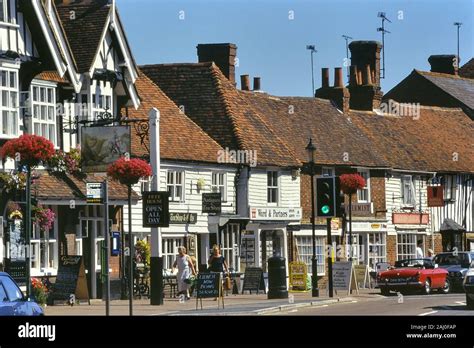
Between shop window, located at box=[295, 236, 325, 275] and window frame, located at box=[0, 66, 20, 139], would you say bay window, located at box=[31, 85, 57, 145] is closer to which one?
window frame, located at box=[0, 66, 20, 139]

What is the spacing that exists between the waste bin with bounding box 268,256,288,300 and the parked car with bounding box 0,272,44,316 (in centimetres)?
2059

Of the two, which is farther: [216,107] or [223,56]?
[223,56]

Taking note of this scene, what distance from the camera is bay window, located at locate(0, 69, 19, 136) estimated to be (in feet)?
113

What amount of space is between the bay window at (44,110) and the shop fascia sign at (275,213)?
13.2 metres

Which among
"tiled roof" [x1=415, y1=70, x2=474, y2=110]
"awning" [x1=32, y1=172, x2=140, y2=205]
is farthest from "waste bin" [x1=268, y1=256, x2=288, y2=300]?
"tiled roof" [x1=415, y1=70, x2=474, y2=110]

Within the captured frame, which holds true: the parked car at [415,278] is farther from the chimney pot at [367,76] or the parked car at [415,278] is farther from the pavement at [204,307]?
the chimney pot at [367,76]

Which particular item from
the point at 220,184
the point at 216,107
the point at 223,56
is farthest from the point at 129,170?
the point at 223,56

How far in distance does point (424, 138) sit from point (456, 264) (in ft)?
70.8

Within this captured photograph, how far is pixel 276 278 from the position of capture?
38.0 meters

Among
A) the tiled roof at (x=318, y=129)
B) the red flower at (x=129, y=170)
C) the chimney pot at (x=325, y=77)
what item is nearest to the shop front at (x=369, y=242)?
the tiled roof at (x=318, y=129)

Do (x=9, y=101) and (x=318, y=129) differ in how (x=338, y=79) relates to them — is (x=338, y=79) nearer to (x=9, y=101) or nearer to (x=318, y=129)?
(x=318, y=129)

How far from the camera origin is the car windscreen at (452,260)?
46.1 meters
